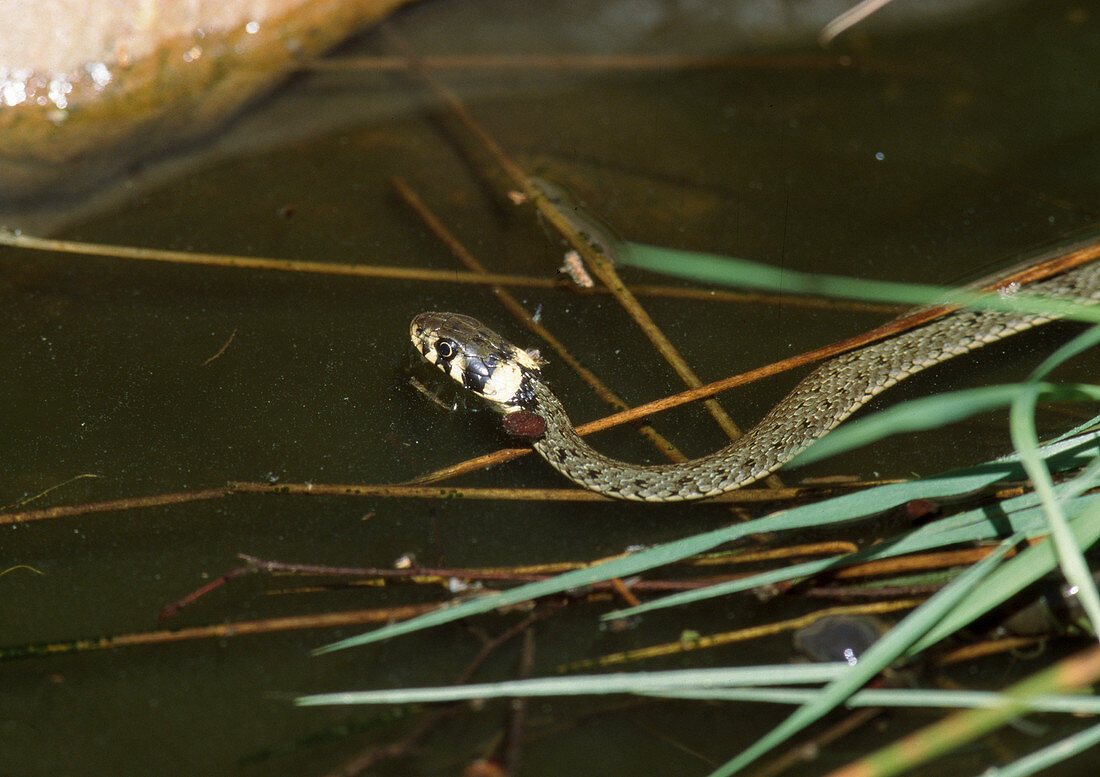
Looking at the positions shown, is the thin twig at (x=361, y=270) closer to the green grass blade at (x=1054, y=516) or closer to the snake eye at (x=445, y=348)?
the snake eye at (x=445, y=348)

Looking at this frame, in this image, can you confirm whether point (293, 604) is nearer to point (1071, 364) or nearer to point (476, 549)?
point (476, 549)

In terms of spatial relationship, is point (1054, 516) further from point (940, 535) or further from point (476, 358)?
point (476, 358)

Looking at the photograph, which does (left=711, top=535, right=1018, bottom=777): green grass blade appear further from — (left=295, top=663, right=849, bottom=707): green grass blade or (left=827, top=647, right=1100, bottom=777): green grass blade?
(left=827, top=647, right=1100, bottom=777): green grass blade

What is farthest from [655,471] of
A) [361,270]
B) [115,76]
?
[115,76]

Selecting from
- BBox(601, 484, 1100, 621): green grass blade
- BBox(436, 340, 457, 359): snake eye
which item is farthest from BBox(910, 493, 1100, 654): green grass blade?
BBox(436, 340, 457, 359): snake eye

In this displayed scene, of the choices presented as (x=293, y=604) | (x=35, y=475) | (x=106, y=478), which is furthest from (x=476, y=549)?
(x=35, y=475)
